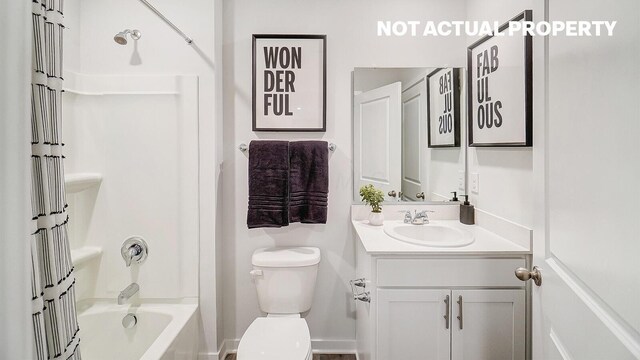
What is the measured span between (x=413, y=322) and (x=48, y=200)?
1.37 m

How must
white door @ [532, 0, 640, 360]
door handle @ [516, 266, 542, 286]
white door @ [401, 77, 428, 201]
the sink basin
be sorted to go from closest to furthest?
white door @ [532, 0, 640, 360], door handle @ [516, 266, 542, 286], the sink basin, white door @ [401, 77, 428, 201]

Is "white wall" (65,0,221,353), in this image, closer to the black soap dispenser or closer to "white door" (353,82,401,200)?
"white door" (353,82,401,200)

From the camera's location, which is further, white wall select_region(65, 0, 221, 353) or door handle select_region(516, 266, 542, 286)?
white wall select_region(65, 0, 221, 353)

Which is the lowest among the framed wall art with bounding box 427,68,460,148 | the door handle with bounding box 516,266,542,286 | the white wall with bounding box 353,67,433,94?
the door handle with bounding box 516,266,542,286

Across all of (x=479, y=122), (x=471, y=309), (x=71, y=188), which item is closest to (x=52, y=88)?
(x=71, y=188)

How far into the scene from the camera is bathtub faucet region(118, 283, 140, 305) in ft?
5.65

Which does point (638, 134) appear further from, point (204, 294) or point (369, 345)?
point (204, 294)

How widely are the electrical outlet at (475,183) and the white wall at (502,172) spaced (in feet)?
0.08

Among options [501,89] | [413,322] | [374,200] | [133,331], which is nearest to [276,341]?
[413,322]

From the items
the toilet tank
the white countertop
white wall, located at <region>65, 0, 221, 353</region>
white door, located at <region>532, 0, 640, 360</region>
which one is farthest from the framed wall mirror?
white door, located at <region>532, 0, 640, 360</region>

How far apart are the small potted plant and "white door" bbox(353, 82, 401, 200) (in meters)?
0.08

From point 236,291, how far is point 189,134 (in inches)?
41.5

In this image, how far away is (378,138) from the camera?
2.09m

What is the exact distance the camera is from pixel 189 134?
1.89m
